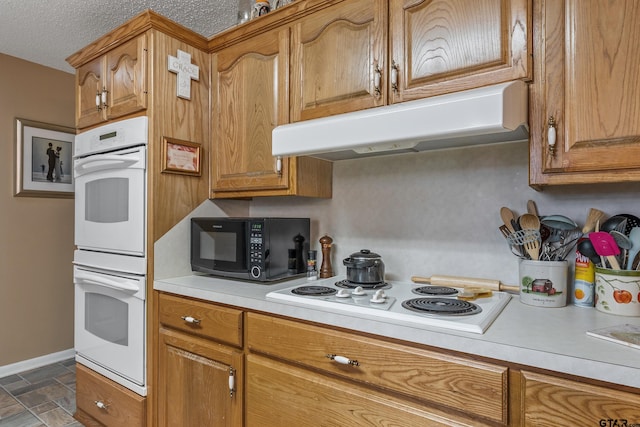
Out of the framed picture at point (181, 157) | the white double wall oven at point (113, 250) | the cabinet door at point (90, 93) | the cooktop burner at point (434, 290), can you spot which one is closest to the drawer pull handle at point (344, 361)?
the cooktop burner at point (434, 290)

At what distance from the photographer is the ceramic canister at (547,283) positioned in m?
1.18

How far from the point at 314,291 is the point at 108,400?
1.31 m

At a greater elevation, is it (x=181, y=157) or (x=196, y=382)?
(x=181, y=157)

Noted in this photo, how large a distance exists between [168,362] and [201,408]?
271 millimetres

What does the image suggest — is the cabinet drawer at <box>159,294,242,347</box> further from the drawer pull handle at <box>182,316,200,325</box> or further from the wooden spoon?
the wooden spoon

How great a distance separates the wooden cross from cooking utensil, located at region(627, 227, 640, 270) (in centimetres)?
188

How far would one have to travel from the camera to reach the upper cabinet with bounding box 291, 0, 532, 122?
114 cm

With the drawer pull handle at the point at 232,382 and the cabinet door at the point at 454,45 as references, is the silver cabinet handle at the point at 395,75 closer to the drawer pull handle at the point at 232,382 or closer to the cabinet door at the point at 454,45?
the cabinet door at the point at 454,45

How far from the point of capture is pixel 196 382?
1.51m

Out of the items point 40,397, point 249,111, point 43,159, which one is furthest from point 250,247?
point 43,159

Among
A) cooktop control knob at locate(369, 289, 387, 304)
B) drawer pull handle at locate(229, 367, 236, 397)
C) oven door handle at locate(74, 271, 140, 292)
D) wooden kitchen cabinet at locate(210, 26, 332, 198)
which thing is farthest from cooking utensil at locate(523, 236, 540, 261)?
oven door handle at locate(74, 271, 140, 292)

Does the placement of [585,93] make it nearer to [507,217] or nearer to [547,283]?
[507,217]

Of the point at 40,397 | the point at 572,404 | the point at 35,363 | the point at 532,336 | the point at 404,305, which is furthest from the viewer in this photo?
the point at 35,363

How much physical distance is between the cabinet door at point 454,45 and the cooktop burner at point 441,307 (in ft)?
2.29
